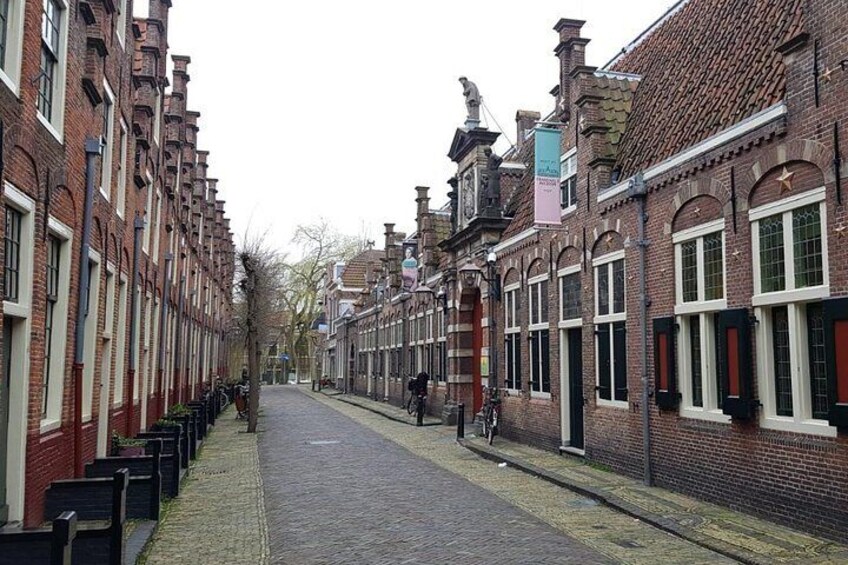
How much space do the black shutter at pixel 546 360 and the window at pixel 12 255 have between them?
11171mm

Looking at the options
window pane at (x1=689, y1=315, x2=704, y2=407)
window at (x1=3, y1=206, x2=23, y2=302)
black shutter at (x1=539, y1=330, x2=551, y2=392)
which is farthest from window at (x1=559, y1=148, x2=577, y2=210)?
window at (x1=3, y1=206, x2=23, y2=302)

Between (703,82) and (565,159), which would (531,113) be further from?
(703,82)

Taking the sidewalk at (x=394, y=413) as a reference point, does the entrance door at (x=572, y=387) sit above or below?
above

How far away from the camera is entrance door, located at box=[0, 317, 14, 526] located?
7637 mm

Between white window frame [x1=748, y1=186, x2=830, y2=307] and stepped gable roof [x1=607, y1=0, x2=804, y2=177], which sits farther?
stepped gable roof [x1=607, y1=0, x2=804, y2=177]

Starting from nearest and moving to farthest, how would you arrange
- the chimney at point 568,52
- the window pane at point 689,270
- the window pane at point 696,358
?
→ 1. the window pane at point 696,358
2. the window pane at point 689,270
3. the chimney at point 568,52

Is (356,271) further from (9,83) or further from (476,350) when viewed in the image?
(9,83)

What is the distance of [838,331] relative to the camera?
787 centimetres

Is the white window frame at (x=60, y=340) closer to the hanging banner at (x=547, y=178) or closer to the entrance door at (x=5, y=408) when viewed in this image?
the entrance door at (x=5, y=408)

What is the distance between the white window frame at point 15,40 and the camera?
7512mm

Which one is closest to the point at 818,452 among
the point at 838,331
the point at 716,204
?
the point at 838,331

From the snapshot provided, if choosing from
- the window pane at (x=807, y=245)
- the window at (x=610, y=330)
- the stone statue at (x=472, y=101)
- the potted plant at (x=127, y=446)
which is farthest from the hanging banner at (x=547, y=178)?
the potted plant at (x=127, y=446)

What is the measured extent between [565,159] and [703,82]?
166 inches

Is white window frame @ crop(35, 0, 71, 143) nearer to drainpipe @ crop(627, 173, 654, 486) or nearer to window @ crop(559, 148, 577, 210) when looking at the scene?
drainpipe @ crop(627, 173, 654, 486)
